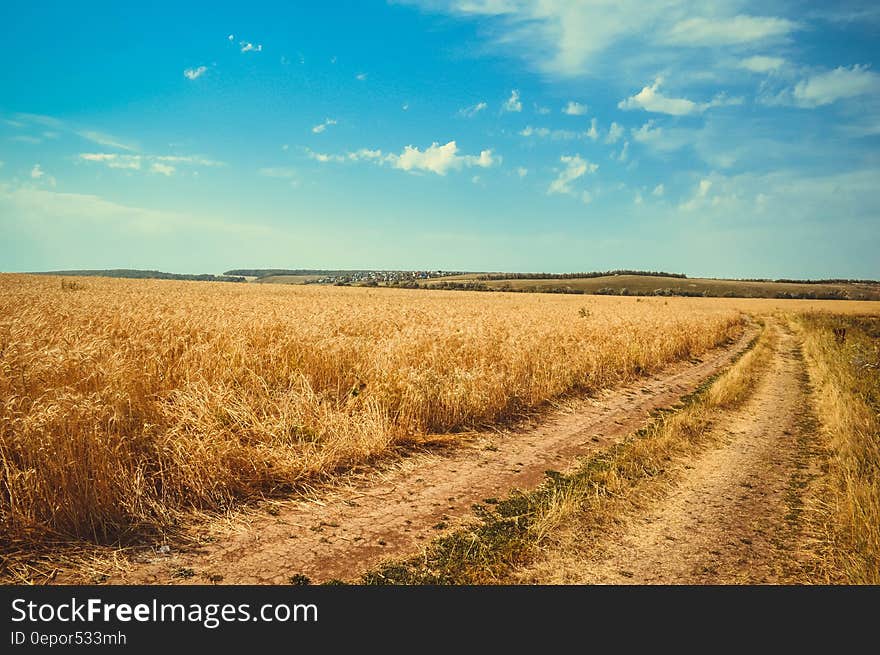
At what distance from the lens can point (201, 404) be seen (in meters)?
5.80

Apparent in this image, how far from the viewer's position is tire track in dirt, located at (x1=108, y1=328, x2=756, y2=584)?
386 centimetres

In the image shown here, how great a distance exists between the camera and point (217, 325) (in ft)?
32.9

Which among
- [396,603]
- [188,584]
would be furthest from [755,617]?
[188,584]

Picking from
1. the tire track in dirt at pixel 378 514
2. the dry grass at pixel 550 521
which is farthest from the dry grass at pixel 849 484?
the tire track in dirt at pixel 378 514

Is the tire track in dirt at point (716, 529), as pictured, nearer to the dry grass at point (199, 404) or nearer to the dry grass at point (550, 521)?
the dry grass at point (550, 521)

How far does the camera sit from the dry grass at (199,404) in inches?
171

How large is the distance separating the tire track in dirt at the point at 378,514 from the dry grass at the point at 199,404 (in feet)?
1.95

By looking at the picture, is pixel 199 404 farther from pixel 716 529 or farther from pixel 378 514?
pixel 716 529

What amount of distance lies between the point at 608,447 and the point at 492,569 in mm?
4449

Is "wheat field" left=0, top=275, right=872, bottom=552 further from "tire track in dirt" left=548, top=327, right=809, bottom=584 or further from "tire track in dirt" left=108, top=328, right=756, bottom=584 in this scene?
"tire track in dirt" left=548, top=327, right=809, bottom=584

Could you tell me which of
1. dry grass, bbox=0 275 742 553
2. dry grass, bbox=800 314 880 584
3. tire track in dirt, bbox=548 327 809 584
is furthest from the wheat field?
dry grass, bbox=800 314 880 584

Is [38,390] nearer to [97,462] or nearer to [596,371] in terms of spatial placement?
[97,462]

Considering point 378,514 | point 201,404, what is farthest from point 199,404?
point 378,514

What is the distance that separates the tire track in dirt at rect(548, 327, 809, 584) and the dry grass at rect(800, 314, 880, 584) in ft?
1.19
